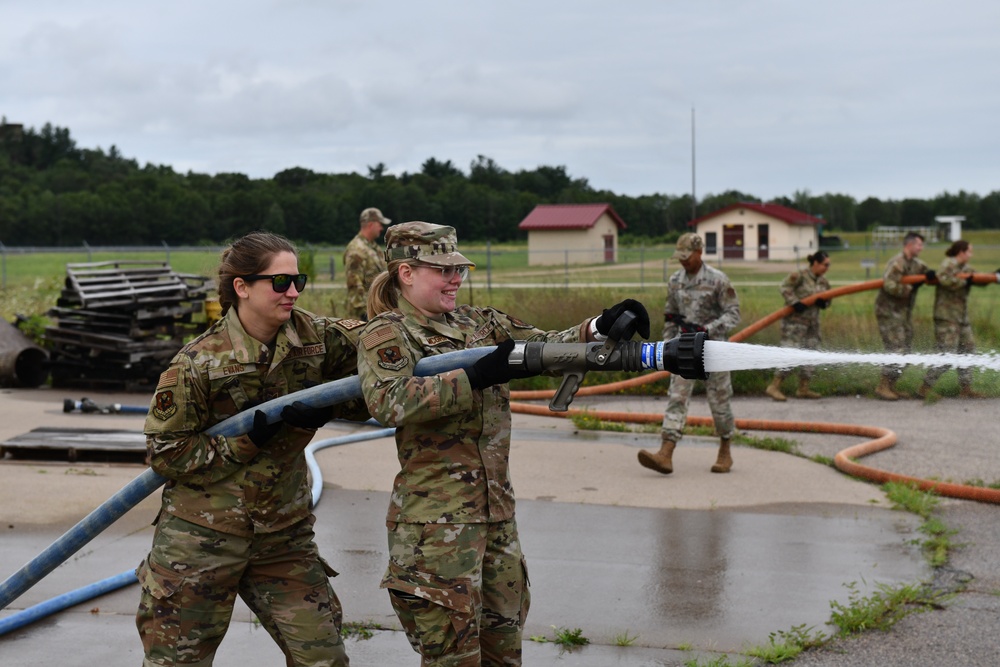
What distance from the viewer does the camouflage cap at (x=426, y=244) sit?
377 cm

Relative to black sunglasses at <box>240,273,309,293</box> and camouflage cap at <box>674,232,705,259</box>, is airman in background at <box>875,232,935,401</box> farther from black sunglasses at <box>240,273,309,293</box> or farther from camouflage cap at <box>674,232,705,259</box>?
black sunglasses at <box>240,273,309,293</box>

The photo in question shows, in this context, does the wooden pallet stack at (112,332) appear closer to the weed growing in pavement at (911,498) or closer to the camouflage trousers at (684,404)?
the camouflage trousers at (684,404)

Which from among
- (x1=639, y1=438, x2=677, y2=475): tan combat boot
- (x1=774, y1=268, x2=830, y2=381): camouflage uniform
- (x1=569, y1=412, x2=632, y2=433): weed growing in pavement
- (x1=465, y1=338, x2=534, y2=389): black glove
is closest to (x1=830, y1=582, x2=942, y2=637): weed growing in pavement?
(x1=465, y1=338, x2=534, y2=389): black glove

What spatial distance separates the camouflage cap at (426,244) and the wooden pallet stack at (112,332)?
33.8 feet

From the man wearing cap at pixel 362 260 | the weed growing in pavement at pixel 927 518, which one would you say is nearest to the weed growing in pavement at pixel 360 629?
the weed growing in pavement at pixel 927 518

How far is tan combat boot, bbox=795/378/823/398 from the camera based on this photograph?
43.4 feet

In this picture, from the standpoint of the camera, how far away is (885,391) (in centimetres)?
1292

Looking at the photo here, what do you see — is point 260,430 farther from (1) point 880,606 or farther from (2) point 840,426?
(2) point 840,426

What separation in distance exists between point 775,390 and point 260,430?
10.4m

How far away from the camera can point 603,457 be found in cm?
971

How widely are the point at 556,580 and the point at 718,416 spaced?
3151 millimetres

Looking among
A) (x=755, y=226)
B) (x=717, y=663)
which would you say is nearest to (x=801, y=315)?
(x=717, y=663)

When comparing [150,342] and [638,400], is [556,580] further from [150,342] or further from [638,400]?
[150,342]

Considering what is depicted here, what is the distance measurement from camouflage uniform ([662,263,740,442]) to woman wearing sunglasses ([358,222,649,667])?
16.6 ft
